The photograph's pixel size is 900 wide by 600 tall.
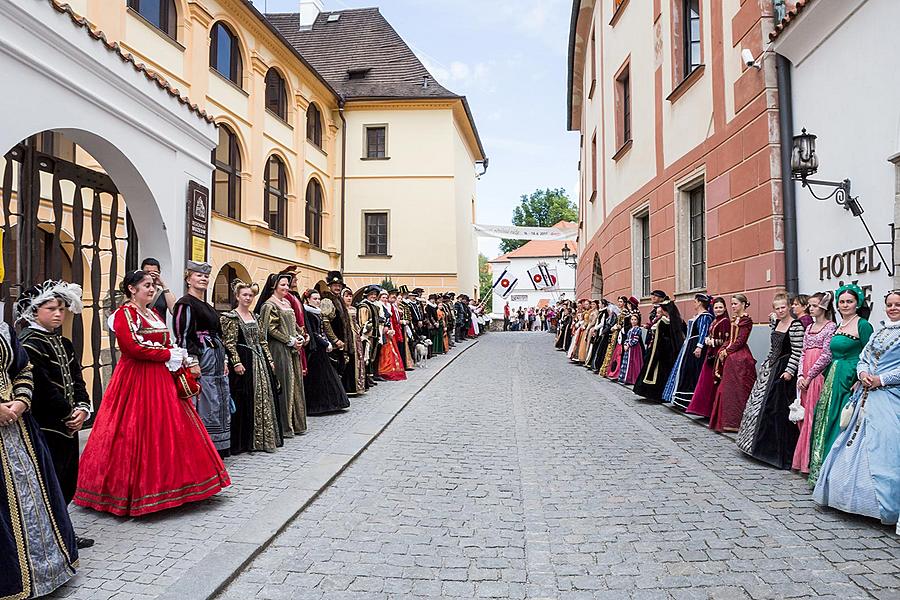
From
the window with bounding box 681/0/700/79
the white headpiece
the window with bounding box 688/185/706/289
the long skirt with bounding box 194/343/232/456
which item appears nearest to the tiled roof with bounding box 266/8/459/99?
the window with bounding box 681/0/700/79

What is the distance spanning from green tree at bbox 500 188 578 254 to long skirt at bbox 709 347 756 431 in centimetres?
6836

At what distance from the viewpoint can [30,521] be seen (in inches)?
140

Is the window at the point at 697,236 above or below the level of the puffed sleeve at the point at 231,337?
above

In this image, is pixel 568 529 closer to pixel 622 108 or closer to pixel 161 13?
pixel 622 108

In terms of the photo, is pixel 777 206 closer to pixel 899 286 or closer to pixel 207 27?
pixel 899 286

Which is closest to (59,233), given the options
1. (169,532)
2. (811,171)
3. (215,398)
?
(215,398)

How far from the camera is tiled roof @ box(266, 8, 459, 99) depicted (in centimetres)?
3014

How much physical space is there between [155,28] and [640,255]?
481 inches

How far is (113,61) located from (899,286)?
7.34m

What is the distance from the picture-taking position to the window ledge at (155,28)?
50.3 ft


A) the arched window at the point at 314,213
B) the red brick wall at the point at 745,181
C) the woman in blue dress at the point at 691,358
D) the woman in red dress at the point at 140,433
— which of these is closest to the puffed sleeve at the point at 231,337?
the woman in red dress at the point at 140,433

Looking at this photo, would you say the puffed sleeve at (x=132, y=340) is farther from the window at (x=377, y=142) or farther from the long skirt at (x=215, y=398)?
the window at (x=377, y=142)

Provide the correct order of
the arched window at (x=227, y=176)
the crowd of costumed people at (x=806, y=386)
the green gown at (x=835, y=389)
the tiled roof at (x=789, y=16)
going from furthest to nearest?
the arched window at (x=227, y=176)
the tiled roof at (x=789, y=16)
the green gown at (x=835, y=389)
the crowd of costumed people at (x=806, y=386)

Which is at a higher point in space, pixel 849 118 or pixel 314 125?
pixel 314 125
